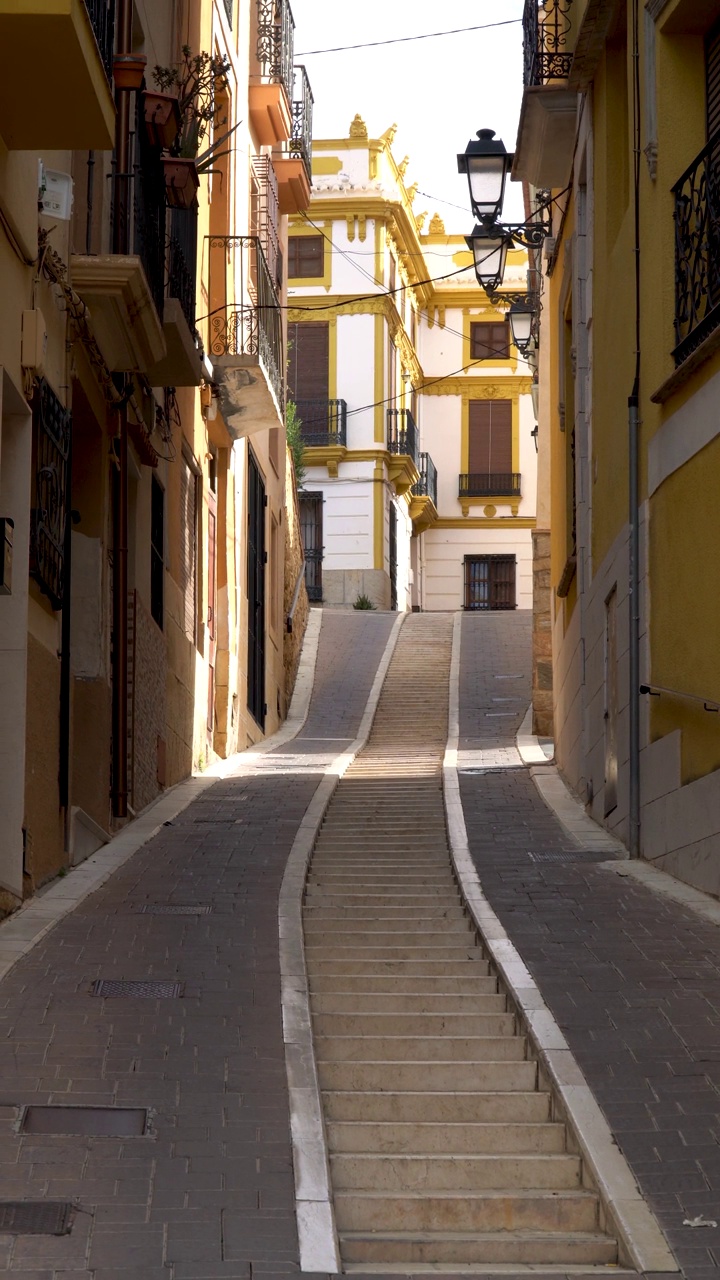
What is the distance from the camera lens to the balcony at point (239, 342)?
20.0 meters

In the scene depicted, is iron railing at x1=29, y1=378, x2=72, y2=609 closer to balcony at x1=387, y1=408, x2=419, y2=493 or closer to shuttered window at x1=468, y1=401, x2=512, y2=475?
balcony at x1=387, y1=408, x2=419, y2=493

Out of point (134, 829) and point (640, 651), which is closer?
point (640, 651)

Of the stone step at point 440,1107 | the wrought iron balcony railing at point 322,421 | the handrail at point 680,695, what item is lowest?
the stone step at point 440,1107

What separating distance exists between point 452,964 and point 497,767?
10098 mm

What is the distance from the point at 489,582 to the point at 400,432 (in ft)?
25.2

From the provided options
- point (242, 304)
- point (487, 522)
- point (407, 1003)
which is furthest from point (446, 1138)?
point (487, 522)

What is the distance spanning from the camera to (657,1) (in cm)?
1171

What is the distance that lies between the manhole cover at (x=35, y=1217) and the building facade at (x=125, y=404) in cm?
430

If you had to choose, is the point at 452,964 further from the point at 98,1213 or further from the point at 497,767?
the point at 497,767

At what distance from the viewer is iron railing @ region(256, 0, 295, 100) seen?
78.4ft

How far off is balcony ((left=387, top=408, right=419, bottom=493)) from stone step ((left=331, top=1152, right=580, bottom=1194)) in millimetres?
36010

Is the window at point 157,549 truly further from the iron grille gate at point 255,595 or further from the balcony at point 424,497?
the balcony at point 424,497

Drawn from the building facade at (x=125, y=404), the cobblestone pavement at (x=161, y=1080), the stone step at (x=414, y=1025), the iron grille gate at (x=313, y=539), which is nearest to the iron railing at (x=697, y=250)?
the building facade at (x=125, y=404)

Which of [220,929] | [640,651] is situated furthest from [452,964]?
[640,651]
